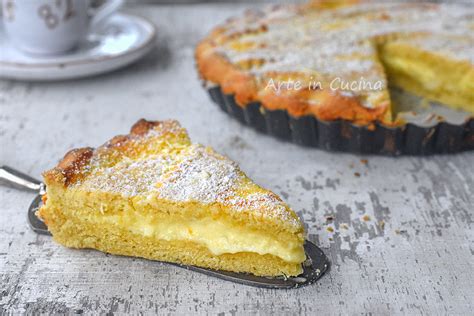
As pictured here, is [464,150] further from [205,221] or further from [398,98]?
[205,221]

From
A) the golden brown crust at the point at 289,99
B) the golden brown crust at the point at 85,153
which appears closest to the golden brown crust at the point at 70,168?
the golden brown crust at the point at 85,153

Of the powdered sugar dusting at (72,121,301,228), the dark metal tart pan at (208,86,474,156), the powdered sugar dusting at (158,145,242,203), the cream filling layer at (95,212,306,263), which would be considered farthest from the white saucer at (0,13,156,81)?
the cream filling layer at (95,212,306,263)

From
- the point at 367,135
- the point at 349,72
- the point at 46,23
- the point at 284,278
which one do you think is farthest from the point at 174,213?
the point at 46,23

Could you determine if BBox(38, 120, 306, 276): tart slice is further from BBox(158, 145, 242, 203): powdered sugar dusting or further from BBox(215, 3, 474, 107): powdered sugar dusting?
BBox(215, 3, 474, 107): powdered sugar dusting

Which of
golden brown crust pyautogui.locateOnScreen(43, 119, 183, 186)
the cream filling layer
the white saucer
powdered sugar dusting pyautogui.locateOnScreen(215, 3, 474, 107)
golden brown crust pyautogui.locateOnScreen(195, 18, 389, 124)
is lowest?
the white saucer

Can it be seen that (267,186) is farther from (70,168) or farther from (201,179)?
(70,168)

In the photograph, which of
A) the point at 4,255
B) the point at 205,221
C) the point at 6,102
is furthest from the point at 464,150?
the point at 6,102
